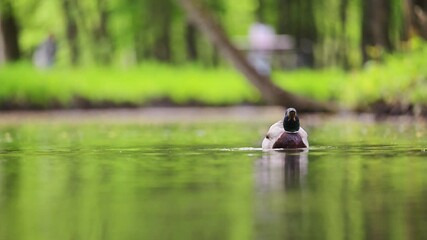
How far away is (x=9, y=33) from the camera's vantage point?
4647 cm

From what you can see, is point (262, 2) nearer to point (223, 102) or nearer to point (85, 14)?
point (85, 14)

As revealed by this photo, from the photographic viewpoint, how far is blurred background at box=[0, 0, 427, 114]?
2692cm

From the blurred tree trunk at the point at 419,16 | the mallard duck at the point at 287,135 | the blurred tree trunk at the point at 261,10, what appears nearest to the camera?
the mallard duck at the point at 287,135

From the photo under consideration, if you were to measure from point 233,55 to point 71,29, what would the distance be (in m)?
21.7

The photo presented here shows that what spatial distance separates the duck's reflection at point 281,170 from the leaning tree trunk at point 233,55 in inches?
483

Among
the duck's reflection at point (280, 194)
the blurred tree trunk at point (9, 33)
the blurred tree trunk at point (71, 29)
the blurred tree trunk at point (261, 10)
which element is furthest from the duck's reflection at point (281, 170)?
the blurred tree trunk at point (261, 10)

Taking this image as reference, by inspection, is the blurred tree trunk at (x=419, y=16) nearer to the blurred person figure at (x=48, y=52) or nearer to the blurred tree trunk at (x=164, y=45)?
the blurred tree trunk at (x=164, y=45)

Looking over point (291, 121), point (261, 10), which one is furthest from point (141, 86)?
point (291, 121)

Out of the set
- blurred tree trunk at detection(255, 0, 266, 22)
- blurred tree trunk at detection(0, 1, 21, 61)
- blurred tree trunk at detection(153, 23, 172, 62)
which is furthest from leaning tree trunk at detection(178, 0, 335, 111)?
blurred tree trunk at detection(255, 0, 266, 22)

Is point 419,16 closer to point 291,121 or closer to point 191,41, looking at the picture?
point 291,121

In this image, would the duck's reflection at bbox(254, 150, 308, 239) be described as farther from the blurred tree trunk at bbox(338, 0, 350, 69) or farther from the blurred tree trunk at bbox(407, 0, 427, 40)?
the blurred tree trunk at bbox(338, 0, 350, 69)

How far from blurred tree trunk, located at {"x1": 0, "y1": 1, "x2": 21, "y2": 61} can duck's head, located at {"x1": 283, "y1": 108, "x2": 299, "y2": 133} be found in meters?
32.4

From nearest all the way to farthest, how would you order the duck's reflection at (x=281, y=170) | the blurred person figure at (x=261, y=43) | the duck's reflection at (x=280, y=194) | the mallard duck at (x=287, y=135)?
the duck's reflection at (x=280, y=194), the duck's reflection at (x=281, y=170), the mallard duck at (x=287, y=135), the blurred person figure at (x=261, y=43)

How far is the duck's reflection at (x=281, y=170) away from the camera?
9.61m
